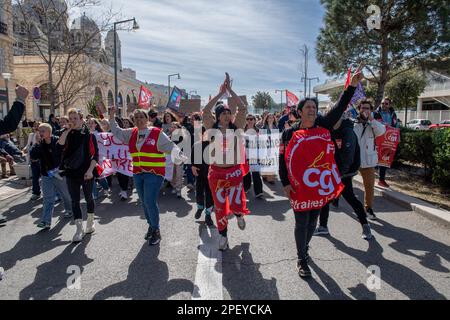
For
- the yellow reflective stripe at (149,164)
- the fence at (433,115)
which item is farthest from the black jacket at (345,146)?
the fence at (433,115)

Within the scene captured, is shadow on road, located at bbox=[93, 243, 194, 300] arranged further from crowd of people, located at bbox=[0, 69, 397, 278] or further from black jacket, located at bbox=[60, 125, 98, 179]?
black jacket, located at bbox=[60, 125, 98, 179]

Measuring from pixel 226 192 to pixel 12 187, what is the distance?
7338mm

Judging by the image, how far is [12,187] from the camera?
940 cm

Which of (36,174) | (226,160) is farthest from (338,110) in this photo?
(36,174)

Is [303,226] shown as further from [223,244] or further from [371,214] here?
[371,214]

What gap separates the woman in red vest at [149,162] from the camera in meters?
4.85

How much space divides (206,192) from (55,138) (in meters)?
2.75

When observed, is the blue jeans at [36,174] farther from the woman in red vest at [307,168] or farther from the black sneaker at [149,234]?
the woman in red vest at [307,168]

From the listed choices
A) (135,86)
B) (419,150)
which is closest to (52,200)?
(419,150)
